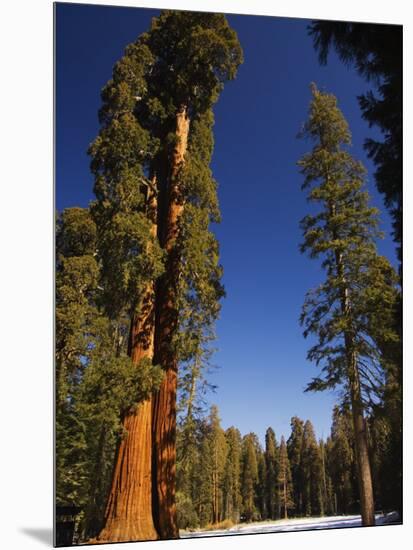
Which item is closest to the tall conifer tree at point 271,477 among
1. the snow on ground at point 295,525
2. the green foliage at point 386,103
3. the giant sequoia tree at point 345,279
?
the snow on ground at point 295,525

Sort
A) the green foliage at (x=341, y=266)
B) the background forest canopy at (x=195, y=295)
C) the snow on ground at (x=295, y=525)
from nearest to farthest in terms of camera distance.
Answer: the background forest canopy at (x=195, y=295)
the snow on ground at (x=295, y=525)
the green foliage at (x=341, y=266)

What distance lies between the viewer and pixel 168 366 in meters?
6.25

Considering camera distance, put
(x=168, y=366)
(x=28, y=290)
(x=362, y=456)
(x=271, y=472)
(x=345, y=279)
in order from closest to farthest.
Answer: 1. (x=28, y=290)
2. (x=168, y=366)
3. (x=271, y=472)
4. (x=362, y=456)
5. (x=345, y=279)

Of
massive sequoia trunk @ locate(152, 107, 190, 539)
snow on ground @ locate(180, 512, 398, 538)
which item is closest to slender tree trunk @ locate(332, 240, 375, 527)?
snow on ground @ locate(180, 512, 398, 538)

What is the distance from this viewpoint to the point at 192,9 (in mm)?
6500

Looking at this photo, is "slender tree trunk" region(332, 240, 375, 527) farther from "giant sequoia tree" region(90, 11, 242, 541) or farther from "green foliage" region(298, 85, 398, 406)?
"giant sequoia tree" region(90, 11, 242, 541)

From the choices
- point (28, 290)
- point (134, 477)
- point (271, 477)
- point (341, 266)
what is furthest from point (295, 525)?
point (28, 290)

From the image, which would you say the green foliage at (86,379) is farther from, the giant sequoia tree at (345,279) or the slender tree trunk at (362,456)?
the slender tree trunk at (362,456)

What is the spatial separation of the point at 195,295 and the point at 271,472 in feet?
5.66

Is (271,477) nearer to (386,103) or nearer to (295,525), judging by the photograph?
(295,525)

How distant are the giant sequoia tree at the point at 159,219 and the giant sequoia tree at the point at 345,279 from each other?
0.98 meters

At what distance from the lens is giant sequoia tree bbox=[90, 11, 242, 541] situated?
19.8 feet

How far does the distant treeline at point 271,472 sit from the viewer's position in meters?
6.30

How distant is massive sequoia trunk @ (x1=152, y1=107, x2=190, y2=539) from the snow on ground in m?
0.33
